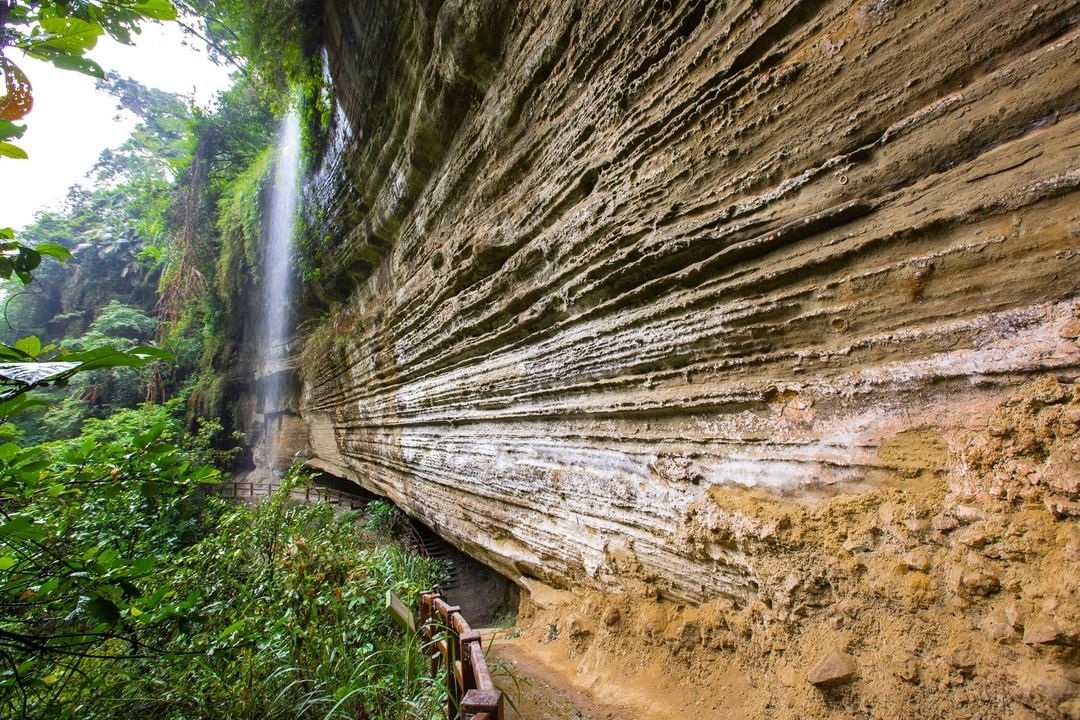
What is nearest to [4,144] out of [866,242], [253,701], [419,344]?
[866,242]

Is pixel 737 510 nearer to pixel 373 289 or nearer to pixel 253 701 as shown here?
pixel 253 701

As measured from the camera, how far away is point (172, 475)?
1.34 metres

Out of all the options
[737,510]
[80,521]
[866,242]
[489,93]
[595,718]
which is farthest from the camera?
[489,93]

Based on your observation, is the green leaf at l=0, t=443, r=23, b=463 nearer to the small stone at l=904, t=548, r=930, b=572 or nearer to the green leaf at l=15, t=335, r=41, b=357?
the green leaf at l=15, t=335, r=41, b=357

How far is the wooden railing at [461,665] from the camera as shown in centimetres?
174

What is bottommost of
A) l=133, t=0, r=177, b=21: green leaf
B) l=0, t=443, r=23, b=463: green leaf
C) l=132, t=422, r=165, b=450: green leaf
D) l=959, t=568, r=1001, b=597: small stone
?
l=959, t=568, r=1001, b=597: small stone

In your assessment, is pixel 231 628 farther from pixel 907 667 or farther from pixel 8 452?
pixel 907 667

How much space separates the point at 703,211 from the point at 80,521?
512cm

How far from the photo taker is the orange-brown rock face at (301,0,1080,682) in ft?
4.84

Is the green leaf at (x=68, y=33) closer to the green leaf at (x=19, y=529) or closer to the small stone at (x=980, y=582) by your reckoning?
the green leaf at (x=19, y=529)

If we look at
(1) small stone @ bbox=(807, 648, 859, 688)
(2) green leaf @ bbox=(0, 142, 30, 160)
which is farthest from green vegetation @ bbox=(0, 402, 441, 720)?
(1) small stone @ bbox=(807, 648, 859, 688)

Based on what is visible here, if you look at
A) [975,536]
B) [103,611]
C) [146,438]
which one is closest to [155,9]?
[146,438]

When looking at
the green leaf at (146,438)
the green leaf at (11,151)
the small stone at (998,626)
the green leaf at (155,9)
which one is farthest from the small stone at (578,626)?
the green leaf at (155,9)

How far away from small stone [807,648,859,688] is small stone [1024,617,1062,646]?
566mm
